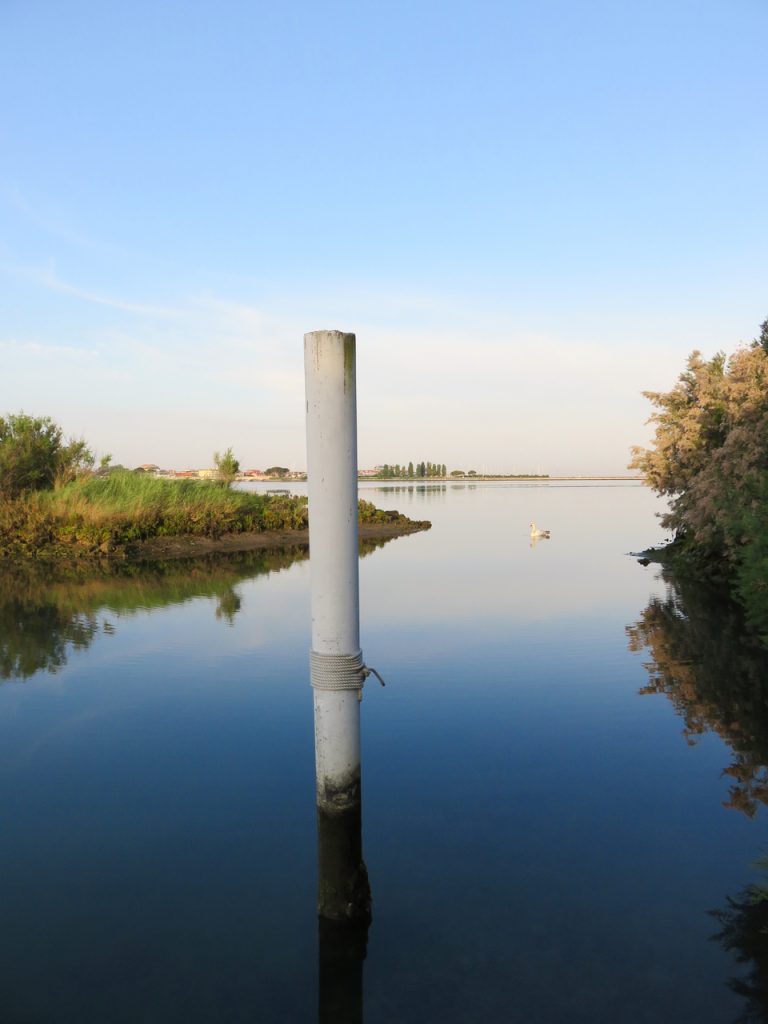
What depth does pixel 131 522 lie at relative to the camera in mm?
27547

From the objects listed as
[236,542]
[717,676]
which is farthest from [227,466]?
[717,676]

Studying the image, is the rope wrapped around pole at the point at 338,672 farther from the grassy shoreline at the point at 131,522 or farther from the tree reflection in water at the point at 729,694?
the grassy shoreline at the point at 131,522

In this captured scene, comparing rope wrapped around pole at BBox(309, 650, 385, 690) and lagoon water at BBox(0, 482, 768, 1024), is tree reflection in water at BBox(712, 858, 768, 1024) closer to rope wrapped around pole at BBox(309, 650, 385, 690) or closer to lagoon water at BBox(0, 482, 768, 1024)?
lagoon water at BBox(0, 482, 768, 1024)

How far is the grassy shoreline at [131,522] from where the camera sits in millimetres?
25453

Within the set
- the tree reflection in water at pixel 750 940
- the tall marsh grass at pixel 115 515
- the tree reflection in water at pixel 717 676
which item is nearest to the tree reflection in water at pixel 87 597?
the tall marsh grass at pixel 115 515

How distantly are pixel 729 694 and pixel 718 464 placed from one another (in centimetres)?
1144

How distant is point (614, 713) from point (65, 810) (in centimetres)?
597

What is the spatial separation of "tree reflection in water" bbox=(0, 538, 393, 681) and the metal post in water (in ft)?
24.9

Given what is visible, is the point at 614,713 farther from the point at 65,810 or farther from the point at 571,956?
the point at 65,810

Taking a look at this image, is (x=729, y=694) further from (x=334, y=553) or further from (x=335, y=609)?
(x=334, y=553)

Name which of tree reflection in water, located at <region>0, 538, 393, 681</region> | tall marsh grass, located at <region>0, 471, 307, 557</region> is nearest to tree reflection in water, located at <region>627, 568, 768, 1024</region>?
tree reflection in water, located at <region>0, 538, 393, 681</region>

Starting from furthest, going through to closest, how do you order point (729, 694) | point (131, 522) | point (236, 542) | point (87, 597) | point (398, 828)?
point (236, 542), point (131, 522), point (87, 597), point (729, 694), point (398, 828)

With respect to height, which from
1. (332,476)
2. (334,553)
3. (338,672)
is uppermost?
(332,476)

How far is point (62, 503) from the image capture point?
26422mm
